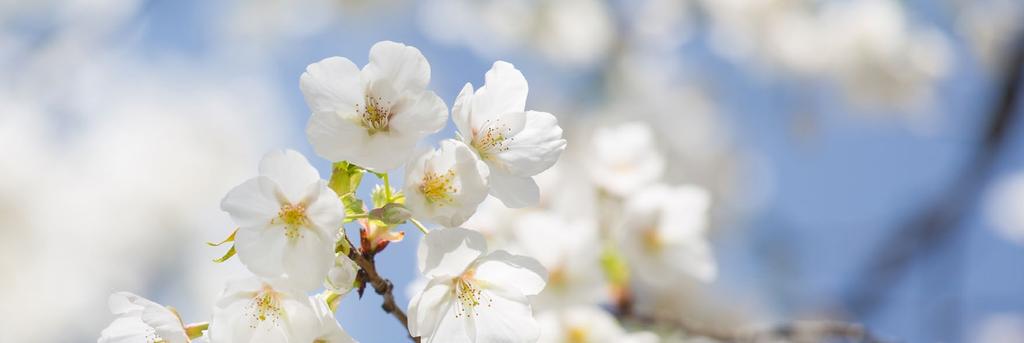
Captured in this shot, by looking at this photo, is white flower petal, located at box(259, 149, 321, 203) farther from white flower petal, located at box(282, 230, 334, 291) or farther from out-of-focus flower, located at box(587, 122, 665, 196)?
out-of-focus flower, located at box(587, 122, 665, 196)

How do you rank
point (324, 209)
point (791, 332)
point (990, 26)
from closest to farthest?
point (324, 209), point (791, 332), point (990, 26)

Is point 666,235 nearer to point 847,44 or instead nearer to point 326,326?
point 326,326

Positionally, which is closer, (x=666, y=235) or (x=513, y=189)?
(x=513, y=189)

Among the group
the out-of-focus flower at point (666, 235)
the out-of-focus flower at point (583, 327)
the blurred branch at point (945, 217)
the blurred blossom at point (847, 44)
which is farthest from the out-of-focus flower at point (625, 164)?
the blurred blossom at point (847, 44)

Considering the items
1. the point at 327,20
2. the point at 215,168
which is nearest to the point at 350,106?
the point at 327,20

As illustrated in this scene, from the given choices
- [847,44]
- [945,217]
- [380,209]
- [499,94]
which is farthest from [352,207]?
[847,44]

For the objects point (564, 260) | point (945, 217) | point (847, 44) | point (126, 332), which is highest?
point (847, 44)
